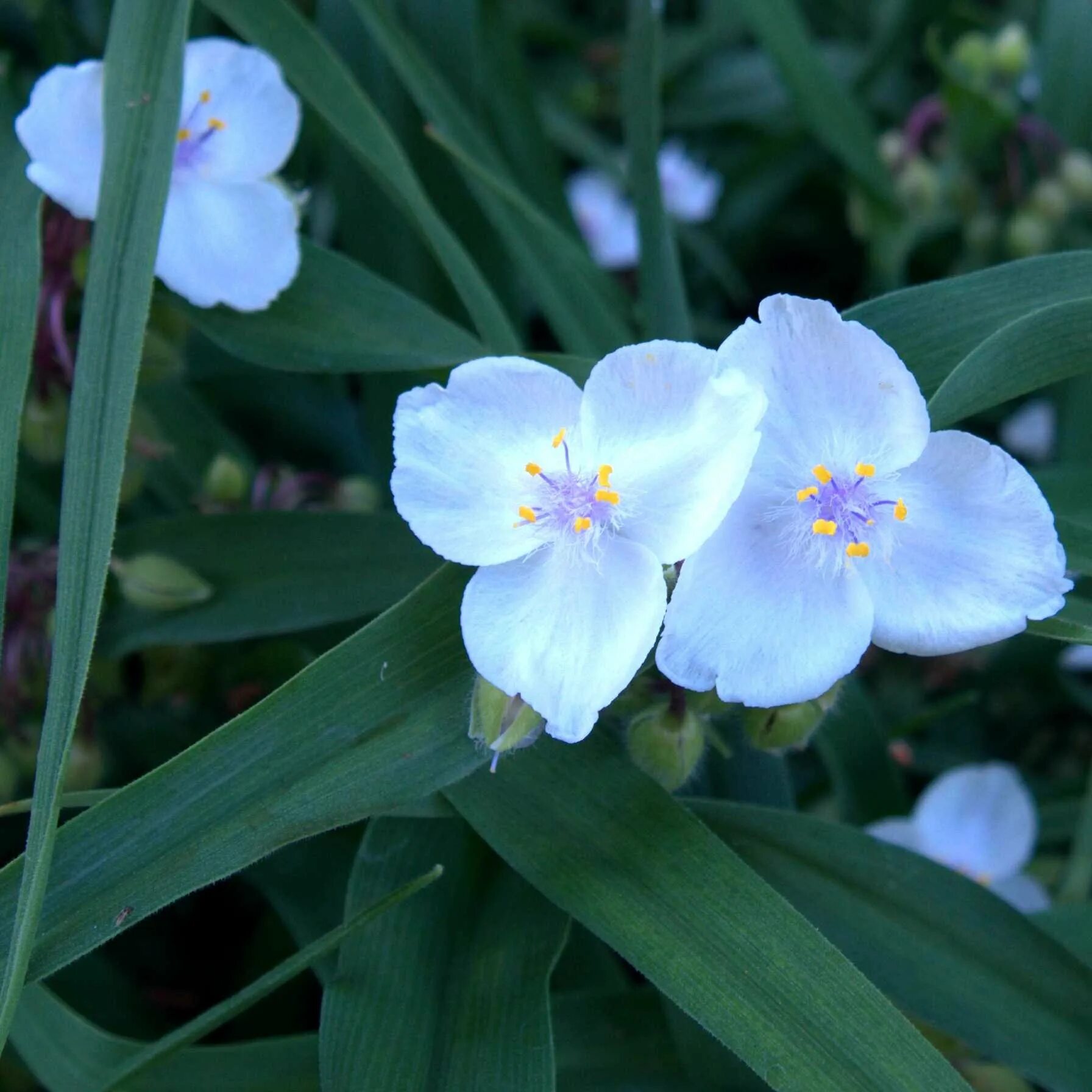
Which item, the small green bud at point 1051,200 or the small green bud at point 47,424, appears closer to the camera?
the small green bud at point 47,424

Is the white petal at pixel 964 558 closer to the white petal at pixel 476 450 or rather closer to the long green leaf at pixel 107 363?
the white petal at pixel 476 450

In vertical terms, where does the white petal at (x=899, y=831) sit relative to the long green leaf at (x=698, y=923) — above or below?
below

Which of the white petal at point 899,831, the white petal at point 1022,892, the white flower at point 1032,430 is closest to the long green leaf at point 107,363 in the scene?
the white petal at point 899,831

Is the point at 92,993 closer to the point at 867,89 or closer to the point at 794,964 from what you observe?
the point at 794,964

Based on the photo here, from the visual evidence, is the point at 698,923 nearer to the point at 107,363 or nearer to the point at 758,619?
the point at 758,619

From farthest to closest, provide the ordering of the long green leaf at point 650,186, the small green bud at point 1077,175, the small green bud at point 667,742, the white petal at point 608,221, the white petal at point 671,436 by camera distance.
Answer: the white petal at point 608,221 → the small green bud at point 1077,175 → the long green leaf at point 650,186 → the small green bud at point 667,742 → the white petal at point 671,436

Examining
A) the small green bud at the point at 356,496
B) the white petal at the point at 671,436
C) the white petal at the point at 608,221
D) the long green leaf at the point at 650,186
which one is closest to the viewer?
the white petal at the point at 671,436
